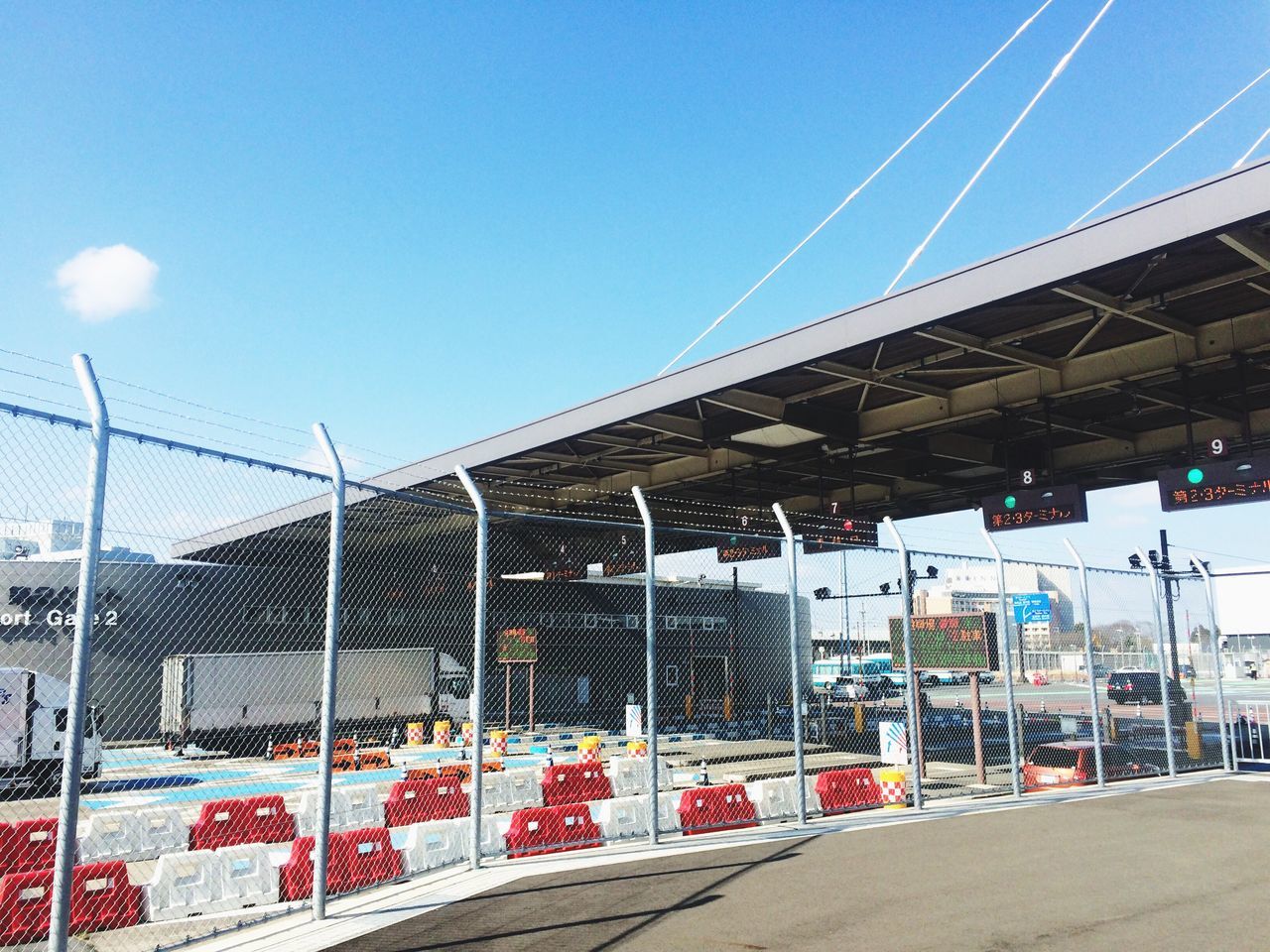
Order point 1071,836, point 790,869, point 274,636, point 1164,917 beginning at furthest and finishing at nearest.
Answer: point 274,636 → point 1071,836 → point 790,869 → point 1164,917

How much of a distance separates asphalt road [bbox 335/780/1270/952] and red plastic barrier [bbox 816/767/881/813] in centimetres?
140

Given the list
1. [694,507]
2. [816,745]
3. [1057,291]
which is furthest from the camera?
[694,507]

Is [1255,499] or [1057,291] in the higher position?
[1057,291]

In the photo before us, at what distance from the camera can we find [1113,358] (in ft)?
46.5

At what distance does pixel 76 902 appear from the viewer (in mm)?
7230

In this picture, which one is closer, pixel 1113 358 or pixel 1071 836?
pixel 1071 836

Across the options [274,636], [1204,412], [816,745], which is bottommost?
[816,745]

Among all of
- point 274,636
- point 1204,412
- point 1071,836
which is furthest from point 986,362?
point 274,636

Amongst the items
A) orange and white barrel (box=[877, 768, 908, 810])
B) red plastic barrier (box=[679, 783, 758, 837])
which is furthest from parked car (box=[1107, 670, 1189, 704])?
red plastic barrier (box=[679, 783, 758, 837])

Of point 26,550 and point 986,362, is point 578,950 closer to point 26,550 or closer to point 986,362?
point 26,550

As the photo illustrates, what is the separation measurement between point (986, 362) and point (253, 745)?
23.6m

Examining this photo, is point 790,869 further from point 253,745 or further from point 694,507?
point 253,745

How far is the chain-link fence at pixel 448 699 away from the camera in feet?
25.9

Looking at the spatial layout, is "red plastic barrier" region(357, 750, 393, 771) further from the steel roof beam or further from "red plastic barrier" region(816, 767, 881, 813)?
the steel roof beam
